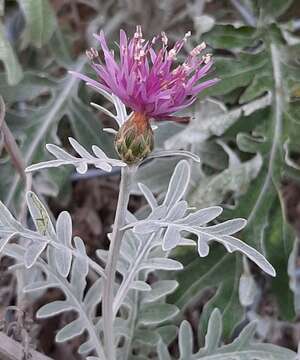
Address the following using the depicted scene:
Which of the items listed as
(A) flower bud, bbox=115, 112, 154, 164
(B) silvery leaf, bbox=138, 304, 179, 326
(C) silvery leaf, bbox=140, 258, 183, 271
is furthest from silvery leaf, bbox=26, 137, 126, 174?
(B) silvery leaf, bbox=138, 304, 179, 326

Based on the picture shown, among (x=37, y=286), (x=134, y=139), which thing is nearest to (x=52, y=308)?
(x=37, y=286)

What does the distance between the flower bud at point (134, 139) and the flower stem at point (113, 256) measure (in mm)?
16

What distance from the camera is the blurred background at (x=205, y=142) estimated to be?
0.91 m

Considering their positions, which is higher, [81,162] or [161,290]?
[81,162]

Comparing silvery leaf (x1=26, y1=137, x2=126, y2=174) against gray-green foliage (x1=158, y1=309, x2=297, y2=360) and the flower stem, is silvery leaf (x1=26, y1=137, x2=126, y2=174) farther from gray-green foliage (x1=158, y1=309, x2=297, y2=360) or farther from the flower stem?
gray-green foliage (x1=158, y1=309, x2=297, y2=360)

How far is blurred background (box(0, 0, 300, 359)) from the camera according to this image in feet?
2.99

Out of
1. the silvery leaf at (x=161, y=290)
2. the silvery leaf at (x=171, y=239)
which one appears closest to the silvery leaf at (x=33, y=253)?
the silvery leaf at (x=171, y=239)

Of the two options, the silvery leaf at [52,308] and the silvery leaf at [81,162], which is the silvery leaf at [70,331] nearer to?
the silvery leaf at [52,308]

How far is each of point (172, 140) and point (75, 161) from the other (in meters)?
0.40

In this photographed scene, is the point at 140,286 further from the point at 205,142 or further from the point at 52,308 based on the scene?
the point at 205,142

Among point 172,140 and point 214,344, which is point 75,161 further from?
point 172,140

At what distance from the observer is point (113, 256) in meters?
0.66

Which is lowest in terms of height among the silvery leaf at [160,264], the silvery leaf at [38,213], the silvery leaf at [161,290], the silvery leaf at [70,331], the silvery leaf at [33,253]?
the silvery leaf at [70,331]

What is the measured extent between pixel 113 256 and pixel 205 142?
1.33 ft
